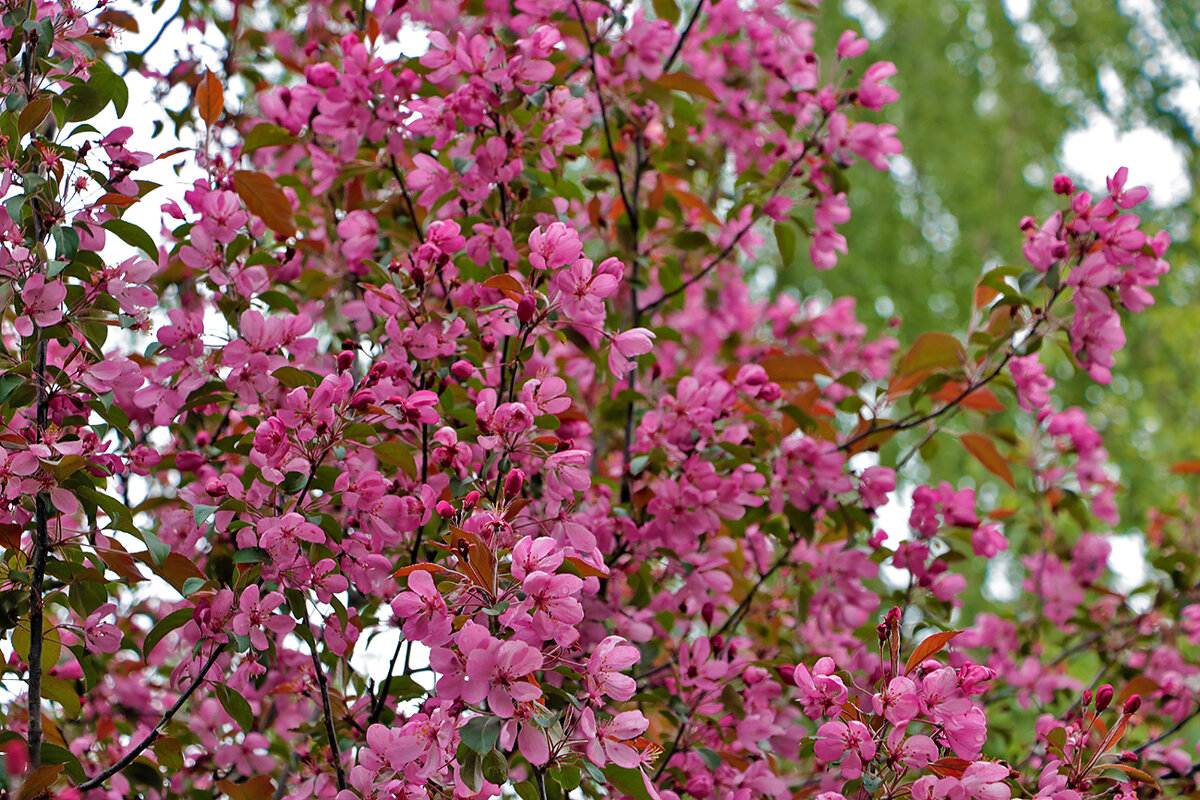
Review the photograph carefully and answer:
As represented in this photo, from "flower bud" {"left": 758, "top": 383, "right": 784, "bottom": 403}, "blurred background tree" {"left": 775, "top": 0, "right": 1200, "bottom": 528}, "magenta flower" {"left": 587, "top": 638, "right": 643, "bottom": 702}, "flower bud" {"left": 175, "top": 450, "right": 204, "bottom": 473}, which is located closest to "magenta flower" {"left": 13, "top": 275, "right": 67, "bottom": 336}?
"flower bud" {"left": 175, "top": 450, "right": 204, "bottom": 473}

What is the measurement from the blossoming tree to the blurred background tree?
373 centimetres

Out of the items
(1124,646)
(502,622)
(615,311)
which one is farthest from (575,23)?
(1124,646)

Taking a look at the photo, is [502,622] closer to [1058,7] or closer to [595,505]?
[595,505]

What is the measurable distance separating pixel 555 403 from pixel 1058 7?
7643 millimetres

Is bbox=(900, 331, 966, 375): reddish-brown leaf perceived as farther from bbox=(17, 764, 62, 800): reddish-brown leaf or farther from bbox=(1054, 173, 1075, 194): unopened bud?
bbox=(17, 764, 62, 800): reddish-brown leaf

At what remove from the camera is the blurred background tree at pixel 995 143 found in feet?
20.2

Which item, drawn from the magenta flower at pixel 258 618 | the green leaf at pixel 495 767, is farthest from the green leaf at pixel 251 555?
the green leaf at pixel 495 767

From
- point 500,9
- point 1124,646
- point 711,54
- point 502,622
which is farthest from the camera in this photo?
point 711,54

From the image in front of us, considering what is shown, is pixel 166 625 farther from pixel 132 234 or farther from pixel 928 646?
pixel 928 646

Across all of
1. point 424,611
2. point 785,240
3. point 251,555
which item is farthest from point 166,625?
point 785,240

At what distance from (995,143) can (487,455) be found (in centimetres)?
694

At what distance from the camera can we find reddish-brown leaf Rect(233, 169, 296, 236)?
1663 mm

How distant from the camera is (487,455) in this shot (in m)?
1.42

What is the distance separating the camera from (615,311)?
7.38 feet
